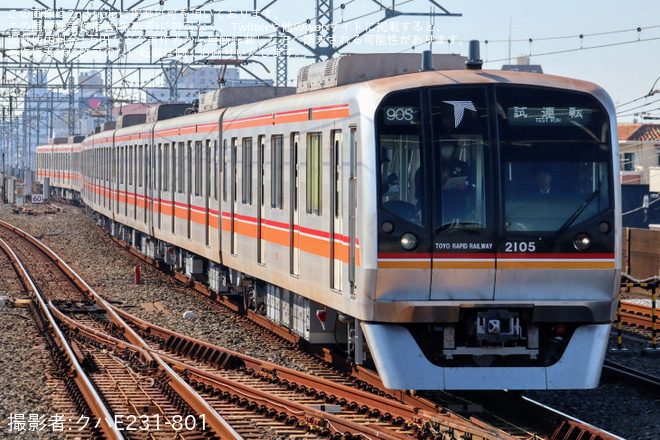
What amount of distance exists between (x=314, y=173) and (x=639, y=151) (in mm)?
42350

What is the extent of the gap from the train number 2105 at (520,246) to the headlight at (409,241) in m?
0.72

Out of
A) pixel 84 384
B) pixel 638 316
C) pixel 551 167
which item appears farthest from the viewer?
pixel 638 316

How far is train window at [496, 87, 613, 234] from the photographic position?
27.5ft

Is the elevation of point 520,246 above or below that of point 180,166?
below

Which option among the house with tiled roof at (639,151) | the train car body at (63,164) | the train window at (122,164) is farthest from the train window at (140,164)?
the house with tiled roof at (639,151)

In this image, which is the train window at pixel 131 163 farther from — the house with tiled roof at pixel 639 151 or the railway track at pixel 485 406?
the house with tiled roof at pixel 639 151

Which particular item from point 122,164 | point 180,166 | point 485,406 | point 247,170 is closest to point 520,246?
point 485,406

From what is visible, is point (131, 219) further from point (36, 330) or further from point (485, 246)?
point (485, 246)

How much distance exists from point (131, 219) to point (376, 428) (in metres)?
16.7

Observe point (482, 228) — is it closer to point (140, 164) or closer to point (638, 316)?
point (638, 316)

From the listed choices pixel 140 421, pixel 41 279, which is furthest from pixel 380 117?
pixel 41 279

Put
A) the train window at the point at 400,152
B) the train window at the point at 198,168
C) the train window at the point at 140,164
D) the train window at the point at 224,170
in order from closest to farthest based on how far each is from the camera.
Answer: the train window at the point at 400,152
the train window at the point at 224,170
the train window at the point at 198,168
the train window at the point at 140,164

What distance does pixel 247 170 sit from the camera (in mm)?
13234

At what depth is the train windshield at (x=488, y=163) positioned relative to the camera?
8.33 metres
